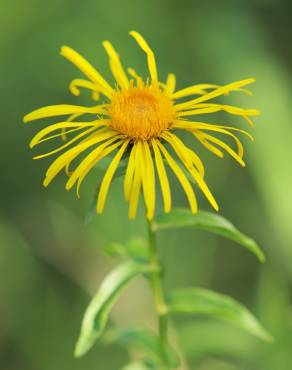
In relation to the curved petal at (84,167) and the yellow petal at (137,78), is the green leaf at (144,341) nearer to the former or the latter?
the curved petal at (84,167)

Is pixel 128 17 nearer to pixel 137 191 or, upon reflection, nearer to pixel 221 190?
pixel 221 190

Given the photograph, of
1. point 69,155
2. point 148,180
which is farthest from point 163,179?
point 69,155

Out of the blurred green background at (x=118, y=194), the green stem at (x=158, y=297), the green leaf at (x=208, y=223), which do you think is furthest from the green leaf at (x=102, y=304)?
the blurred green background at (x=118, y=194)

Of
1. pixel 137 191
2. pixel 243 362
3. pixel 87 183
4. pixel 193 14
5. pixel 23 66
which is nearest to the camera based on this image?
pixel 137 191

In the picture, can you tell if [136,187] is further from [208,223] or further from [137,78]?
[137,78]

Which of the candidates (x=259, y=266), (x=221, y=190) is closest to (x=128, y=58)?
(x=221, y=190)

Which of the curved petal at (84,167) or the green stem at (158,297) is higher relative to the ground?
the curved petal at (84,167)

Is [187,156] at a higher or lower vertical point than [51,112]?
lower
